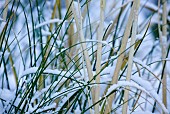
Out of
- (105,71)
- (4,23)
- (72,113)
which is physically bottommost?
(72,113)

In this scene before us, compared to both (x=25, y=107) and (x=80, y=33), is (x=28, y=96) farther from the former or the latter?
(x=80, y=33)

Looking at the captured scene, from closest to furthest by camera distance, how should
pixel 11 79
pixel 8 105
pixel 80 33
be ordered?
pixel 80 33, pixel 8 105, pixel 11 79

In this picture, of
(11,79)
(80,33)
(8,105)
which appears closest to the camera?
(80,33)

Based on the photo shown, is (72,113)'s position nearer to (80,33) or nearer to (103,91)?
(103,91)

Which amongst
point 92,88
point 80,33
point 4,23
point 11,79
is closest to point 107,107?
point 92,88

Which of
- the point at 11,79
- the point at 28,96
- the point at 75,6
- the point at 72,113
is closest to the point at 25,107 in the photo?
the point at 28,96

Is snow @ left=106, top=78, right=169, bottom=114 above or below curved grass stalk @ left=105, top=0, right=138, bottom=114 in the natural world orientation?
below

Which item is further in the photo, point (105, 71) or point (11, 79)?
point (11, 79)

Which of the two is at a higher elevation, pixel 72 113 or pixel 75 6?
pixel 75 6

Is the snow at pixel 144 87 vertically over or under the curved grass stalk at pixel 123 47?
under
